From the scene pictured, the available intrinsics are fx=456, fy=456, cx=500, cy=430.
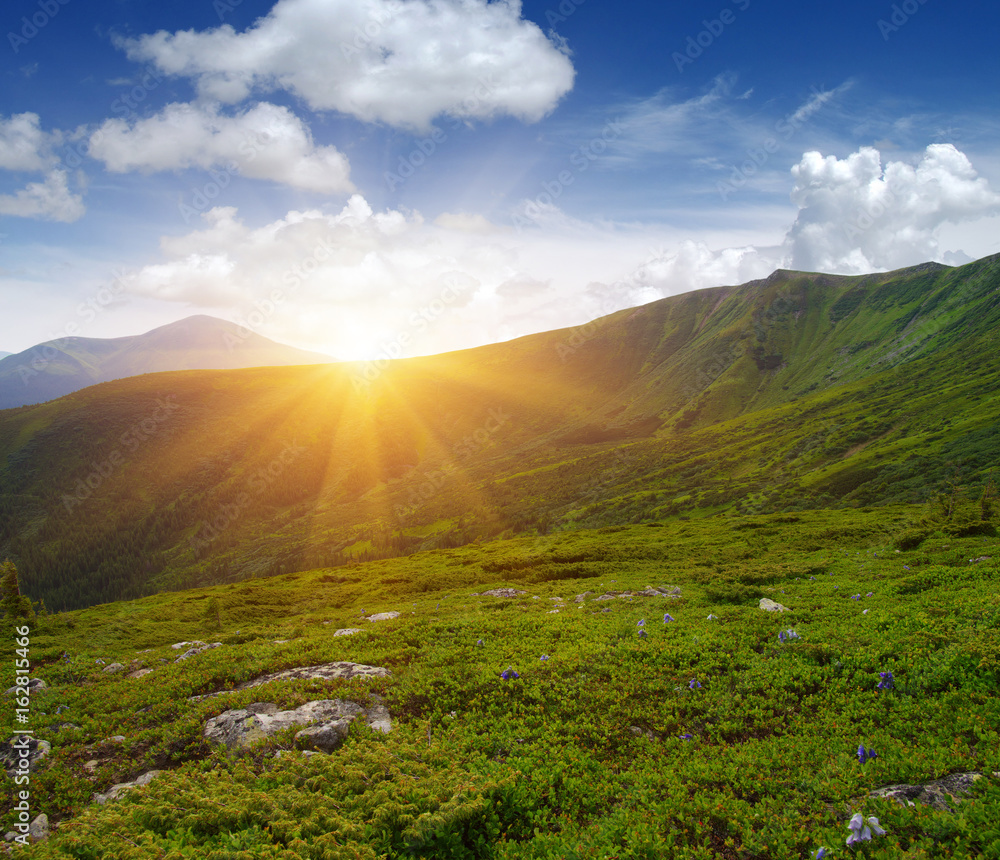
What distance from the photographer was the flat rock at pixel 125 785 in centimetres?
1099

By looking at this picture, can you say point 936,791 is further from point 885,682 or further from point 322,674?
point 322,674

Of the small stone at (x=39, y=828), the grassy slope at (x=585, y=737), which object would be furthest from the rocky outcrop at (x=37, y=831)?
the grassy slope at (x=585, y=737)

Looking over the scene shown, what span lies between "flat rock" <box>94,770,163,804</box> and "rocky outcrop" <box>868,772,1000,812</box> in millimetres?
15852

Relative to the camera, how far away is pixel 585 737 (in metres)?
11.8

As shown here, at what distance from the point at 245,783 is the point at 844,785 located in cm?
1237

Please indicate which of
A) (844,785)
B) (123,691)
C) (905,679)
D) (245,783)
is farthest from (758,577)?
(123,691)

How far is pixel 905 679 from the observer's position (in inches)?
469

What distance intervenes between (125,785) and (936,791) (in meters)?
18.0

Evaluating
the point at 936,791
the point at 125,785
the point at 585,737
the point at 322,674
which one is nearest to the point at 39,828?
the point at 125,785

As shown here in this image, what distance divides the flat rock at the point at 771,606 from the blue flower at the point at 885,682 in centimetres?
675

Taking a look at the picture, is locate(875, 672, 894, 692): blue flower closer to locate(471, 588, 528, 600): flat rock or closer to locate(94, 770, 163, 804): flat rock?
locate(94, 770, 163, 804): flat rock

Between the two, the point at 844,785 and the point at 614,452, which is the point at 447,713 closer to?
the point at 844,785

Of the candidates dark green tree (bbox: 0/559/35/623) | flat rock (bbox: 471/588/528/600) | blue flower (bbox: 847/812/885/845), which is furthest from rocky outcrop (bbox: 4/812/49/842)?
dark green tree (bbox: 0/559/35/623)

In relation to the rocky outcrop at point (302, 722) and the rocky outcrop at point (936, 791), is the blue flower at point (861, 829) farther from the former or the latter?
the rocky outcrop at point (302, 722)
